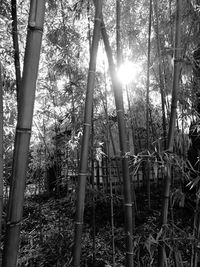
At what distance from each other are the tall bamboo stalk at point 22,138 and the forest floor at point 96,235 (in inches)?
36.2

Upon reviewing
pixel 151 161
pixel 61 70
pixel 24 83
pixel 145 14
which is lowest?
pixel 151 161

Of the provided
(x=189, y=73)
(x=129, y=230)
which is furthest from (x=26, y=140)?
(x=189, y=73)

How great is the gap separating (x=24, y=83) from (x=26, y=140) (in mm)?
217

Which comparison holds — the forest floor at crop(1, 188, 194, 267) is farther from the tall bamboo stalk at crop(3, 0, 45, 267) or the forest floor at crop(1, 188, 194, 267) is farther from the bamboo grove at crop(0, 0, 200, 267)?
the tall bamboo stalk at crop(3, 0, 45, 267)

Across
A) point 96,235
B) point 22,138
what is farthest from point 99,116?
point 22,138

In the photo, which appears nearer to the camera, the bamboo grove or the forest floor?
the bamboo grove

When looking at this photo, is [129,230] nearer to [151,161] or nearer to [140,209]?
[151,161]

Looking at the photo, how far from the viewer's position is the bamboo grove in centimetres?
116

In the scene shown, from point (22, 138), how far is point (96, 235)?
10.0ft

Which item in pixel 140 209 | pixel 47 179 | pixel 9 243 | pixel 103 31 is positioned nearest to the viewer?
pixel 9 243

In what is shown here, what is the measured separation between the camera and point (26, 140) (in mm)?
992

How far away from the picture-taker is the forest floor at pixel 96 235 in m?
2.43

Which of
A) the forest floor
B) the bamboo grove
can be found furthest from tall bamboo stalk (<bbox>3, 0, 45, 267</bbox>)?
the forest floor

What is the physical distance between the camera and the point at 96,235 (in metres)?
3.68
